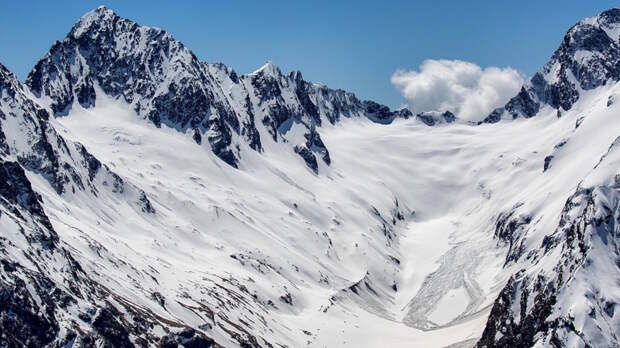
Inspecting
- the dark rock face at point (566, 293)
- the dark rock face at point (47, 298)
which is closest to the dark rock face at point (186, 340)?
the dark rock face at point (47, 298)

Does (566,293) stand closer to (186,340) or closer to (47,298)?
(186,340)

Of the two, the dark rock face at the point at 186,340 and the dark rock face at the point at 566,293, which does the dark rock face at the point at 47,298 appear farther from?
the dark rock face at the point at 566,293

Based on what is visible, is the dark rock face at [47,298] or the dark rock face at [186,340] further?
the dark rock face at [186,340]

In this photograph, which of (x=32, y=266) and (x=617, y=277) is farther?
(x=617, y=277)

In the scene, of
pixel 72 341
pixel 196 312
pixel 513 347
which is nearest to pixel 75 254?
pixel 196 312

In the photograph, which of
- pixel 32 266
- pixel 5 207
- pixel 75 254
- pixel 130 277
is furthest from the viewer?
pixel 130 277

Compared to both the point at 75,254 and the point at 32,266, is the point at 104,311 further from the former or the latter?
the point at 75,254

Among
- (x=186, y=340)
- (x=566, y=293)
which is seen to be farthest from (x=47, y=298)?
(x=566, y=293)

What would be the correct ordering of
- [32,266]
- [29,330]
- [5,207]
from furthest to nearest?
[5,207] < [32,266] < [29,330]

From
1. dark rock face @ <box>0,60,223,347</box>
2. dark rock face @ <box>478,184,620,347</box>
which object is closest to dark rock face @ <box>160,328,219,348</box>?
dark rock face @ <box>0,60,223,347</box>

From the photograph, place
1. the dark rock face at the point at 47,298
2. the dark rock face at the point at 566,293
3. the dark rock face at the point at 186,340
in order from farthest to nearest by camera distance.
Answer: the dark rock face at the point at 566,293
the dark rock face at the point at 186,340
the dark rock face at the point at 47,298

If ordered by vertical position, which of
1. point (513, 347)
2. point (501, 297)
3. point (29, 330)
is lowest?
point (29, 330)
